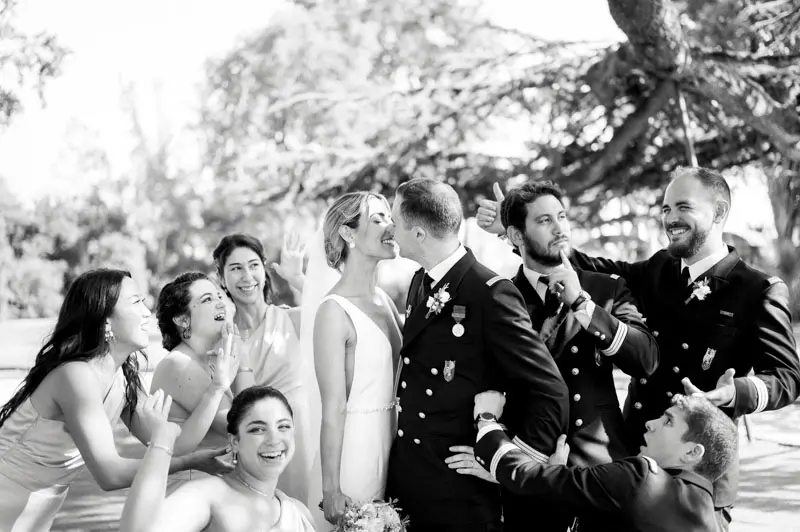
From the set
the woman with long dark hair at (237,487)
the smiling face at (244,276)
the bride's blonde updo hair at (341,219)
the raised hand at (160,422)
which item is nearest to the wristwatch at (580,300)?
the bride's blonde updo hair at (341,219)

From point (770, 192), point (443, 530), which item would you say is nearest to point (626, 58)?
point (770, 192)

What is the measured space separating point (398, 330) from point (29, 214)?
31.0 metres

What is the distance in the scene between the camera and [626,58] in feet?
40.1

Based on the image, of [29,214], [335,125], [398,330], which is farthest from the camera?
[29,214]

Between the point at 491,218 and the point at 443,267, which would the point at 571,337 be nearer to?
the point at 443,267

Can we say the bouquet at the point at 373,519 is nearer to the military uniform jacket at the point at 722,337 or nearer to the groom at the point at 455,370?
the groom at the point at 455,370

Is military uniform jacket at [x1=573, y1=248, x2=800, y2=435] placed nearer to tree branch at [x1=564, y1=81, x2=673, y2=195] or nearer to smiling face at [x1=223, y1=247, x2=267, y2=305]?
smiling face at [x1=223, y1=247, x2=267, y2=305]

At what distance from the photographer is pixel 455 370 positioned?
3.32 m

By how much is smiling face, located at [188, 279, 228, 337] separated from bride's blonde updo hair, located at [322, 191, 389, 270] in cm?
70

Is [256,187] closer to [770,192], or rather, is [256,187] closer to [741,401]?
[770,192]

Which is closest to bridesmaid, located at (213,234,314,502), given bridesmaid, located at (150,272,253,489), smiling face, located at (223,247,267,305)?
smiling face, located at (223,247,267,305)

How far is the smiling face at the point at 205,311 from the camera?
4.18m

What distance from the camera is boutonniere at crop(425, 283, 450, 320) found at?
3332 mm

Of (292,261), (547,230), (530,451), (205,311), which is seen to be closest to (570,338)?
(547,230)
